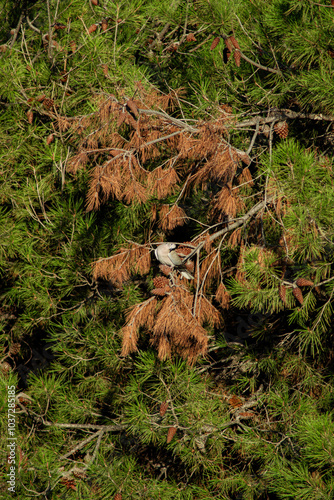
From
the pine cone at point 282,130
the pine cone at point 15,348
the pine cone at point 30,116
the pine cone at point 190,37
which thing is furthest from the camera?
the pine cone at point 15,348

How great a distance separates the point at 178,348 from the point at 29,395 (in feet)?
3.47

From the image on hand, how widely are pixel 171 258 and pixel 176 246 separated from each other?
16 centimetres

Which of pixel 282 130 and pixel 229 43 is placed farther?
pixel 282 130

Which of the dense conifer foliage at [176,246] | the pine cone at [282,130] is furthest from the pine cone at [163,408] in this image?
the pine cone at [282,130]

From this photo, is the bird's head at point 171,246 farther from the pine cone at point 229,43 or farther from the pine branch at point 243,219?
the pine cone at point 229,43

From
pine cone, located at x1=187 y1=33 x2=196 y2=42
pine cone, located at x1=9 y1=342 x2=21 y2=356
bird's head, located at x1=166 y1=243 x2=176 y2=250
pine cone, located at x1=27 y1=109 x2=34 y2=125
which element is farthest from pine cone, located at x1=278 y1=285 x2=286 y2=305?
pine cone, located at x1=9 y1=342 x2=21 y2=356

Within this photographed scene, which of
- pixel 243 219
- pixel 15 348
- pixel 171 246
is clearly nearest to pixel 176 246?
pixel 171 246

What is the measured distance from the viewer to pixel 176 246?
5.72 feet

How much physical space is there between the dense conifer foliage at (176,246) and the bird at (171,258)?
30 millimetres

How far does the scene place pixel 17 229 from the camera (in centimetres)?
237

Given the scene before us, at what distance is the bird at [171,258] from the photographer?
159 cm

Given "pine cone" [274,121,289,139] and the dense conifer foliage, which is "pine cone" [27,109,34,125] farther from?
"pine cone" [274,121,289,139]

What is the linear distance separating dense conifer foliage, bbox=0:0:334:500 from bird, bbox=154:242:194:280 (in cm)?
3

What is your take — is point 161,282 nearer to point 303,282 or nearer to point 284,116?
point 303,282
